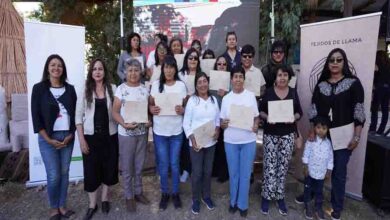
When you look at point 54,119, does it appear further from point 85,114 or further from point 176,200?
point 176,200

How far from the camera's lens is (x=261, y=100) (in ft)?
11.9

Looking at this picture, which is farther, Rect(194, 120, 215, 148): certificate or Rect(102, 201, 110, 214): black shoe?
Rect(102, 201, 110, 214): black shoe

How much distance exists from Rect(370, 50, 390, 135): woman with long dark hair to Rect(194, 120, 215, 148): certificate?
4.75 meters

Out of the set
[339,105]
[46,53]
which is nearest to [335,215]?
[339,105]

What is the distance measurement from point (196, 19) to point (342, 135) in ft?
13.7

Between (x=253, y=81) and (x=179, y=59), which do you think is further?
(x=179, y=59)

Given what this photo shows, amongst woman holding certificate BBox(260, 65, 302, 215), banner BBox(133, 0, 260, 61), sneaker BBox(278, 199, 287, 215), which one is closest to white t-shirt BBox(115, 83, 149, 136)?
woman holding certificate BBox(260, 65, 302, 215)

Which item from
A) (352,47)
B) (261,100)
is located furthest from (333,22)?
(261,100)

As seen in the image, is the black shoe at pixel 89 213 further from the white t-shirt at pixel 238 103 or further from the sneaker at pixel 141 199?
the white t-shirt at pixel 238 103

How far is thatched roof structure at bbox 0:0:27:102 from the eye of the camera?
18.7 feet

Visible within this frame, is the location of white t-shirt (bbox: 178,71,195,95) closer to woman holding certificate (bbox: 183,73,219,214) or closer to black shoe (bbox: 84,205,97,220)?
woman holding certificate (bbox: 183,73,219,214)

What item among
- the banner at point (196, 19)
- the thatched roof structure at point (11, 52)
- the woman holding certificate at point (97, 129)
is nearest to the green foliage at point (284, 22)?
the banner at point (196, 19)

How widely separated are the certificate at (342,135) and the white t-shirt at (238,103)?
92 cm

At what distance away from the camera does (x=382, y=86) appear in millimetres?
6551
